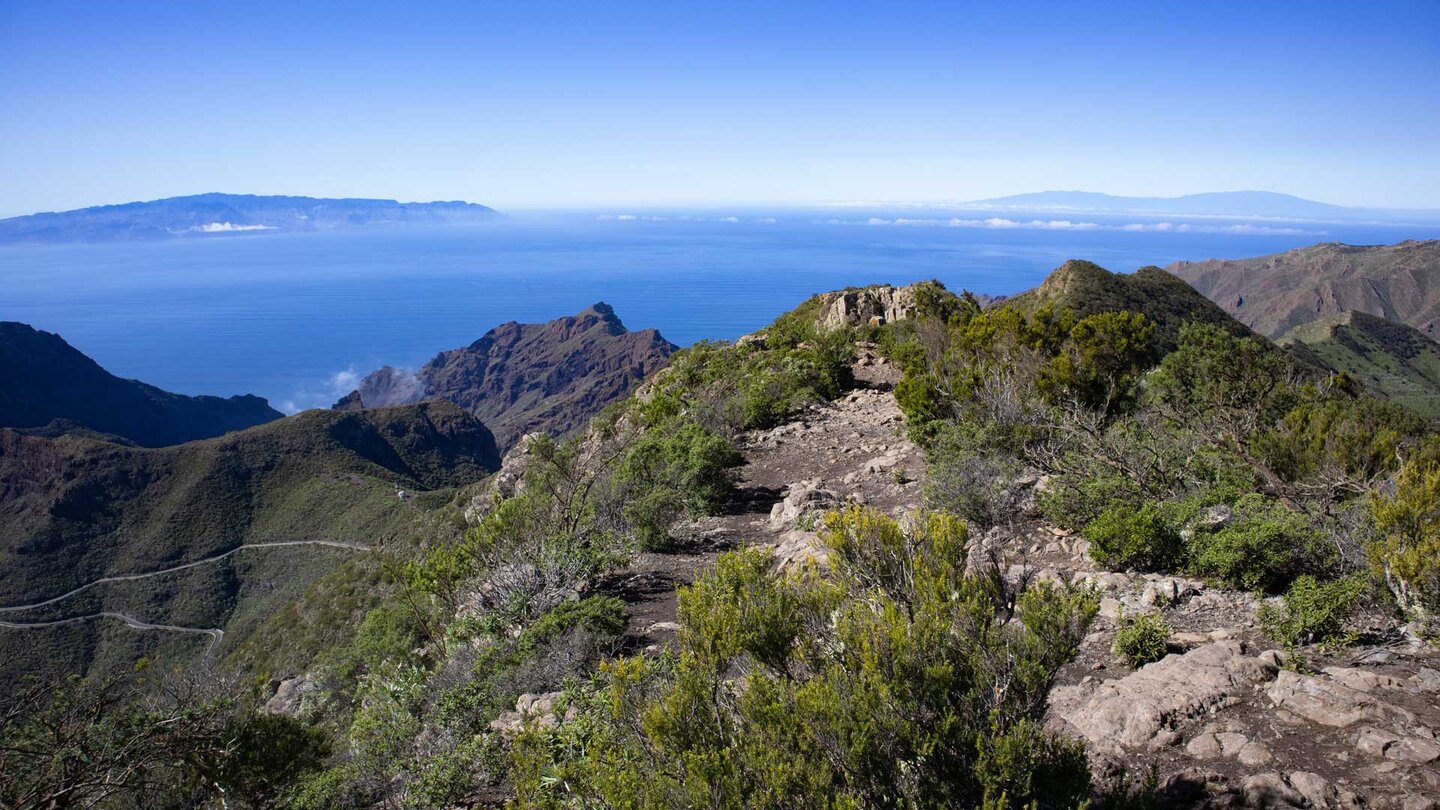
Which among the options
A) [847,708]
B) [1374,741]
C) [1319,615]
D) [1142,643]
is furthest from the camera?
[1142,643]

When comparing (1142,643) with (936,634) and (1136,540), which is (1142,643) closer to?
(1136,540)

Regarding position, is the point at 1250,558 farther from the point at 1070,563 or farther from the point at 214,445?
the point at 214,445

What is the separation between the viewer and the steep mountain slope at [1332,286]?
124188 millimetres

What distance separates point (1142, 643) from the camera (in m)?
5.26

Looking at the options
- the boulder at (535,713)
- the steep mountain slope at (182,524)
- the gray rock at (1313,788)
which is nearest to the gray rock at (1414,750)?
the gray rock at (1313,788)

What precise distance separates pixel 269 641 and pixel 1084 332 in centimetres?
2683

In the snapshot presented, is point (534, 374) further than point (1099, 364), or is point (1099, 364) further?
point (534, 374)

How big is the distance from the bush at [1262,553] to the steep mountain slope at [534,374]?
77.2m

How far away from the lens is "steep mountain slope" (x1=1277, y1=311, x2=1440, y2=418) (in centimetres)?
6050

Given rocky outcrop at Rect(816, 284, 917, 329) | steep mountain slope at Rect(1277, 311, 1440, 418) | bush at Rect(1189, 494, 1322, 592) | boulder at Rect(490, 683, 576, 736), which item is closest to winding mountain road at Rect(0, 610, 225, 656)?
rocky outcrop at Rect(816, 284, 917, 329)

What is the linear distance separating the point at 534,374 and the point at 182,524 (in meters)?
66.8

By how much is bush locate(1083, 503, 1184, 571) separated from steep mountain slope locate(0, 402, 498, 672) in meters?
30.3

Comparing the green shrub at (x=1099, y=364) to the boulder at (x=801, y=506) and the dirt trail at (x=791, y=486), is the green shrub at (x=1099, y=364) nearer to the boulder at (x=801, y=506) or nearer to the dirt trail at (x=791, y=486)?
the dirt trail at (x=791, y=486)

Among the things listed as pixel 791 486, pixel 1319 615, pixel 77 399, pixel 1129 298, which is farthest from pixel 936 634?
pixel 77 399
